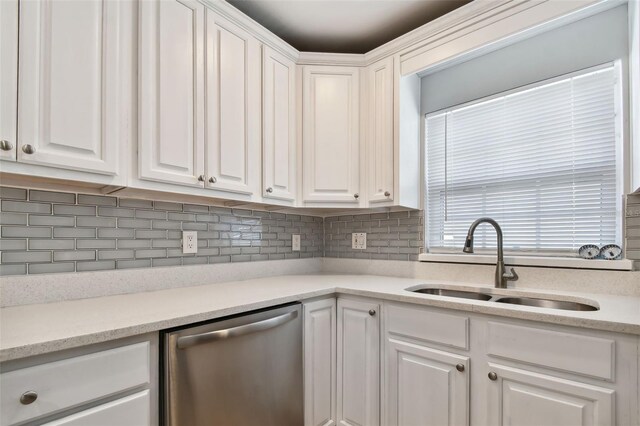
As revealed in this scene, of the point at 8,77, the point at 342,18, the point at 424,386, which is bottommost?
the point at 424,386

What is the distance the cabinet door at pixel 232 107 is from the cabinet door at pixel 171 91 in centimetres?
6

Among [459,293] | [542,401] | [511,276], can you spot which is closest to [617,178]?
[511,276]

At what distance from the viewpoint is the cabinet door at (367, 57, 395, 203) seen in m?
2.10

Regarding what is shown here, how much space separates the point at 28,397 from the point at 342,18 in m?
2.18

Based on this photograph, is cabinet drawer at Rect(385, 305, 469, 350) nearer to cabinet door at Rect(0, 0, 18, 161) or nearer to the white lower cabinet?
the white lower cabinet

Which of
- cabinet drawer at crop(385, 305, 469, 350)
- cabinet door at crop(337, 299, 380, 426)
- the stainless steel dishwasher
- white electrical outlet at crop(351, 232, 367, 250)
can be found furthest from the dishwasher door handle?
white electrical outlet at crop(351, 232, 367, 250)

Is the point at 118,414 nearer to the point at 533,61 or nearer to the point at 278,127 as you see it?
the point at 278,127

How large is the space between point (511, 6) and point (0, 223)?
2381 millimetres

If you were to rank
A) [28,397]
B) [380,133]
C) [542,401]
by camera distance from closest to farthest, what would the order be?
[28,397], [542,401], [380,133]

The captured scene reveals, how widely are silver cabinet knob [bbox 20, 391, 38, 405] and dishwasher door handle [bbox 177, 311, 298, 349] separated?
1.22 feet

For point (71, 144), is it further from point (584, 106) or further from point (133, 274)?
point (584, 106)

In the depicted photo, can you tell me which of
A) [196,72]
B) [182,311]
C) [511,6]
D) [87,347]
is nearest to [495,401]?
[182,311]

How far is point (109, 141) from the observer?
51.8 inches

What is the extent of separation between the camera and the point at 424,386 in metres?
1.51
